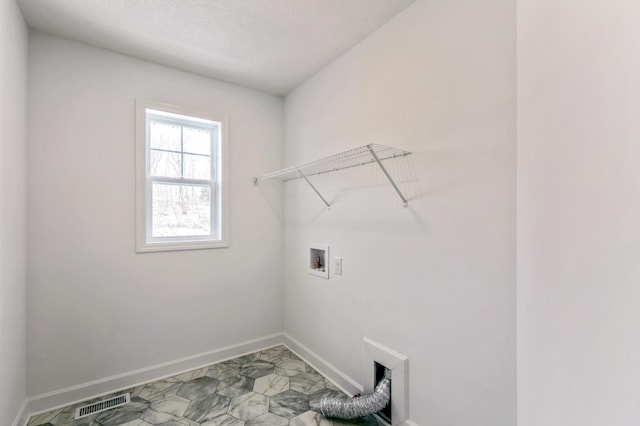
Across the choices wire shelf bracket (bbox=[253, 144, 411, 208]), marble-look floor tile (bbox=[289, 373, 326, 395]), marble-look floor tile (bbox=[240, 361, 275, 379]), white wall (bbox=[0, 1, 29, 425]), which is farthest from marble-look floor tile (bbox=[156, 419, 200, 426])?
wire shelf bracket (bbox=[253, 144, 411, 208])

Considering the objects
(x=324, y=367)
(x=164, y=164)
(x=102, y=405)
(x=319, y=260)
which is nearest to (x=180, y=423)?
(x=102, y=405)

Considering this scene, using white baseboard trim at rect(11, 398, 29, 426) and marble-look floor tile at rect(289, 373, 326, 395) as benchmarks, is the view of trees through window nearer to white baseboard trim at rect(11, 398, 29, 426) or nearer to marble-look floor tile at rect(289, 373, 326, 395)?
white baseboard trim at rect(11, 398, 29, 426)

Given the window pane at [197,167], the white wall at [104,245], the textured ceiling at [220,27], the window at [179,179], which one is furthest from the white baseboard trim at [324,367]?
the textured ceiling at [220,27]

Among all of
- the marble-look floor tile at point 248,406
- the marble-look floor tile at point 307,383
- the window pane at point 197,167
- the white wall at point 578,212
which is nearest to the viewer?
the white wall at point 578,212

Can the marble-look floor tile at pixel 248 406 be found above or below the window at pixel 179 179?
below

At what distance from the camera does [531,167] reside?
1003 mm

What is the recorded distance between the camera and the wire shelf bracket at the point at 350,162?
1683 millimetres

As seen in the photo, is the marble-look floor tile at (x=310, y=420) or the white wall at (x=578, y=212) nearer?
the white wall at (x=578, y=212)

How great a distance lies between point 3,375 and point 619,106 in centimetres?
281

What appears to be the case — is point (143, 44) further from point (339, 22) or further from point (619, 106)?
point (619, 106)

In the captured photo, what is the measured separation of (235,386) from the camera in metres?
2.25

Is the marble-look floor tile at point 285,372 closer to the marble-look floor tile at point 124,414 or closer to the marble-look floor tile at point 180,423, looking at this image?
the marble-look floor tile at point 180,423

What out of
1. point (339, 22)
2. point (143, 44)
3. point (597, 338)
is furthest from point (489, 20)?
point (143, 44)

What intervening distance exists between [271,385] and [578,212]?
222 centimetres
